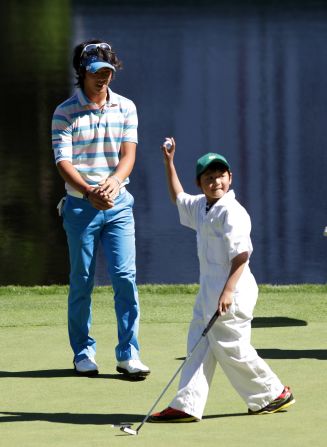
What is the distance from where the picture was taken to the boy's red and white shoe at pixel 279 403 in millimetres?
6578

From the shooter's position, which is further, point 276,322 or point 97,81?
point 276,322

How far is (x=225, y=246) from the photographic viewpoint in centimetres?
645

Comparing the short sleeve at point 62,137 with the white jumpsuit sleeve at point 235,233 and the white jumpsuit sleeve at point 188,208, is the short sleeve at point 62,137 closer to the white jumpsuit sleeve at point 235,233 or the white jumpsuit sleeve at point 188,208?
the white jumpsuit sleeve at point 188,208

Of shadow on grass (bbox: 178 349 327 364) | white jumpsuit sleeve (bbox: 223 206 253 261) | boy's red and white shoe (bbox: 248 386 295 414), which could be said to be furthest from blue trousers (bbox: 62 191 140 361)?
white jumpsuit sleeve (bbox: 223 206 253 261)

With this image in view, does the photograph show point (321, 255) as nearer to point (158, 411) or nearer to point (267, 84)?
point (158, 411)

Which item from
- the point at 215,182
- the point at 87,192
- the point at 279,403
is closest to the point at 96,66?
the point at 87,192

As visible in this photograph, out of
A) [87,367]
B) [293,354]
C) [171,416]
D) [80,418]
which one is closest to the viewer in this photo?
[171,416]

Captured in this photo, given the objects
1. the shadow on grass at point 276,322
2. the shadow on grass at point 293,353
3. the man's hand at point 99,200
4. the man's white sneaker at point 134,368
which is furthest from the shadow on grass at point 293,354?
the man's hand at point 99,200

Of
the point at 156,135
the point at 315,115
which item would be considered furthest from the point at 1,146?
the point at 315,115

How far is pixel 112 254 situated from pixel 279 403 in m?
1.40

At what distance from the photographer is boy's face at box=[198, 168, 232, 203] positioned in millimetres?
6477

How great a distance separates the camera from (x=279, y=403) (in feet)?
21.6

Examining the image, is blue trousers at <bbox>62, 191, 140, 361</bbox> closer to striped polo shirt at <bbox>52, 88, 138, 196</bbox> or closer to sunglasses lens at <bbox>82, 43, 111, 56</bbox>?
striped polo shirt at <bbox>52, 88, 138, 196</bbox>

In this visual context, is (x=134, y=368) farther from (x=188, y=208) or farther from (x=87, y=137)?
(x=87, y=137)
